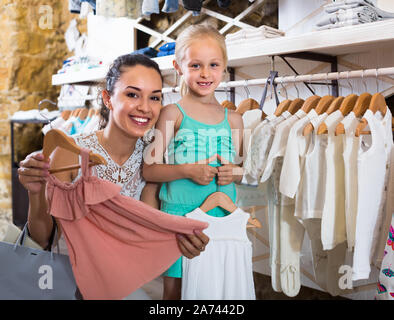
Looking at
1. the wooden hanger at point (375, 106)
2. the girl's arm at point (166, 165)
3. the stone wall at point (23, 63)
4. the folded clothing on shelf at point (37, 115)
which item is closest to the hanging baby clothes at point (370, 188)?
the wooden hanger at point (375, 106)

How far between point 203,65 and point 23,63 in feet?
10.6

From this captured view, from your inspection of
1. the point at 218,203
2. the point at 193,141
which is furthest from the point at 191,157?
the point at 218,203

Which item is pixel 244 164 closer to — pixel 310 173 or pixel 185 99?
pixel 310 173

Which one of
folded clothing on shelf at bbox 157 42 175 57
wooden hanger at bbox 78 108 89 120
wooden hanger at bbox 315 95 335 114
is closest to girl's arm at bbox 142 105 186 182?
wooden hanger at bbox 315 95 335 114

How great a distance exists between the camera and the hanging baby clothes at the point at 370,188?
1501mm

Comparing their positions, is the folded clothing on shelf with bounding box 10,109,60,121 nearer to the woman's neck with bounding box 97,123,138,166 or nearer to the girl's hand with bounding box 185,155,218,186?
the woman's neck with bounding box 97,123,138,166

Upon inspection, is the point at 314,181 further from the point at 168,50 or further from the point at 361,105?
the point at 168,50

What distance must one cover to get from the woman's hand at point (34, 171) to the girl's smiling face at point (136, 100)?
29 cm

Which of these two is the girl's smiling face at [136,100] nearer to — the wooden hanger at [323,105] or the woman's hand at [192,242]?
the woman's hand at [192,242]

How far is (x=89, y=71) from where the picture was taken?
308 cm

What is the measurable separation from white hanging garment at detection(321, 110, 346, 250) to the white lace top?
2.19 ft

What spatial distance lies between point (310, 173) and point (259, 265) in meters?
1.23

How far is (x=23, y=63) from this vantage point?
165 inches
